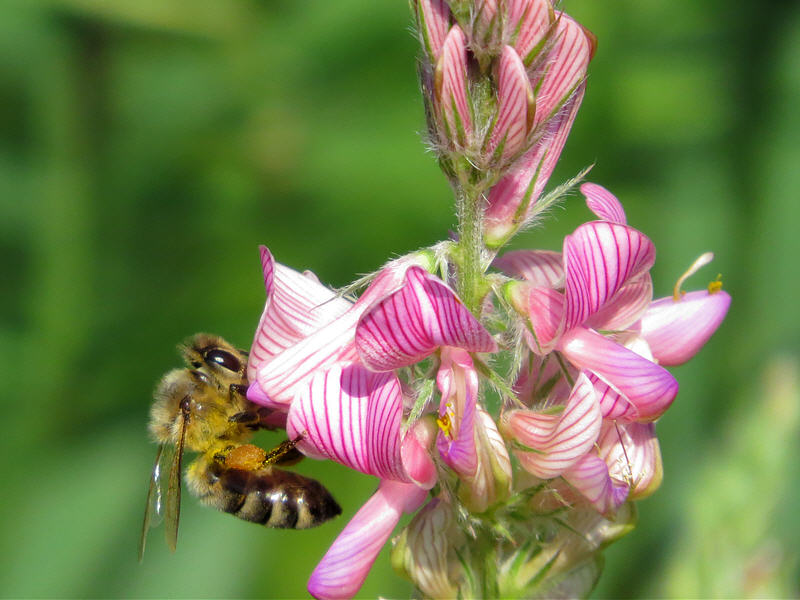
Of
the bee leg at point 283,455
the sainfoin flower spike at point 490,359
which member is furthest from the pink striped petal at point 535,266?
the bee leg at point 283,455

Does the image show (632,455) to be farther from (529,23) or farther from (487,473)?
(529,23)

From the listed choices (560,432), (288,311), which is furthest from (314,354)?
(560,432)

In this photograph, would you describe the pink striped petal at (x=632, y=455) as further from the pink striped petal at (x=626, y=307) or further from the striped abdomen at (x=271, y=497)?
the striped abdomen at (x=271, y=497)

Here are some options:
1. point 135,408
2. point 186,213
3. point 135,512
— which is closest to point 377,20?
point 186,213

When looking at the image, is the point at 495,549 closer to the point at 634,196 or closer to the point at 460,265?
the point at 460,265

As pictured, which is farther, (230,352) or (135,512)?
(135,512)

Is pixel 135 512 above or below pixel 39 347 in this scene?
below
